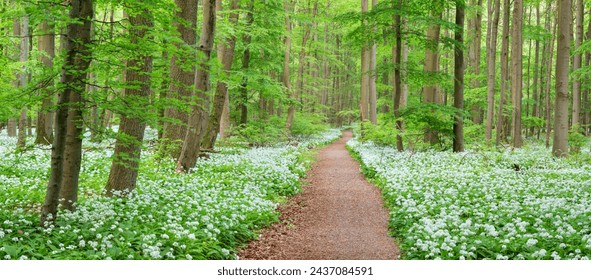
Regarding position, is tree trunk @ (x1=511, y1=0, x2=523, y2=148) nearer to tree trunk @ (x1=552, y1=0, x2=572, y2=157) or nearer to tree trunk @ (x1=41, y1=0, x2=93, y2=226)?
tree trunk @ (x1=552, y1=0, x2=572, y2=157)

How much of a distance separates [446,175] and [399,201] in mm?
3121

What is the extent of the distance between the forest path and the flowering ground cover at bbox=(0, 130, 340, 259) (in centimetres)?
40

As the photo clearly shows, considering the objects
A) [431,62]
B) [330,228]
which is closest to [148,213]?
[330,228]

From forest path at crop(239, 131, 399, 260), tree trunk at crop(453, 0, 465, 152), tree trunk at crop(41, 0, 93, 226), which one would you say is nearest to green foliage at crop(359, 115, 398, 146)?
tree trunk at crop(453, 0, 465, 152)

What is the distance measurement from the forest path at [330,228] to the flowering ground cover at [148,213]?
40 centimetres

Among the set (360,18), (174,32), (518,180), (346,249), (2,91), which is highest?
(360,18)

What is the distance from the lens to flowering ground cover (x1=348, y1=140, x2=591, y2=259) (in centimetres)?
577

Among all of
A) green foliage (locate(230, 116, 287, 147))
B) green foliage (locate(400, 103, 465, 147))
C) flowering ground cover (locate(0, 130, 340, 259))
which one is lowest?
flowering ground cover (locate(0, 130, 340, 259))

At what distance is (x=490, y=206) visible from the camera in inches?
319

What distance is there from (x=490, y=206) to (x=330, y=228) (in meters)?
2.98

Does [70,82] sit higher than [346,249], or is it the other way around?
[70,82]
